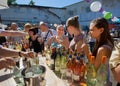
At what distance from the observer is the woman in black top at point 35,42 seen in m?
3.19

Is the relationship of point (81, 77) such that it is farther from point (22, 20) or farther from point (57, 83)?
point (22, 20)

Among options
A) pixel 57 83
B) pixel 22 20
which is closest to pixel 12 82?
pixel 57 83

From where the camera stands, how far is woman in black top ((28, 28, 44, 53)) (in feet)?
10.5

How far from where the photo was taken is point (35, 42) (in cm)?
331

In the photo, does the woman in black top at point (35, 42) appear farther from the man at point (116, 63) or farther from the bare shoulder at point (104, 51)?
the man at point (116, 63)

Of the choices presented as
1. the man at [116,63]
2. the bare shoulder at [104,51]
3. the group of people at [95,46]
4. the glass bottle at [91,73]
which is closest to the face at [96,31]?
the group of people at [95,46]

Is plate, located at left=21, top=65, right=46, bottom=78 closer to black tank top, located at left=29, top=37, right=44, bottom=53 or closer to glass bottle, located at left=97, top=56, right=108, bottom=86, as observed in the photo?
glass bottle, located at left=97, top=56, right=108, bottom=86

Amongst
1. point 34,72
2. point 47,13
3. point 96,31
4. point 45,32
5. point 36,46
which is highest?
point 96,31

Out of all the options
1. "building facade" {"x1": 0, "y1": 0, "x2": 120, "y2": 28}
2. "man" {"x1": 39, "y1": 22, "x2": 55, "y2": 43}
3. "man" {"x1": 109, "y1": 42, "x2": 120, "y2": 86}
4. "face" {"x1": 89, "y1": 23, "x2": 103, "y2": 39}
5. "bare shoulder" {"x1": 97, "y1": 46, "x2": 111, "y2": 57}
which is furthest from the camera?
"building facade" {"x1": 0, "y1": 0, "x2": 120, "y2": 28}

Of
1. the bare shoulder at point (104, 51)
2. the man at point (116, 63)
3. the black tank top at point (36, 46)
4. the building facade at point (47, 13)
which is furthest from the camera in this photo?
the building facade at point (47, 13)

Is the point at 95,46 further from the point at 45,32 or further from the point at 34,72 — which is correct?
the point at 45,32

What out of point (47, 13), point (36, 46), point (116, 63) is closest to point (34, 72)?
point (116, 63)

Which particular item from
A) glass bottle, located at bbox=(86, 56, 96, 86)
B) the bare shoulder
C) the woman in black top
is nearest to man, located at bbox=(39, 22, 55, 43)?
the woman in black top

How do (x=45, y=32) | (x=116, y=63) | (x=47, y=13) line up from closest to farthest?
1. (x=116, y=63)
2. (x=45, y=32)
3. (x=47, y=13)
